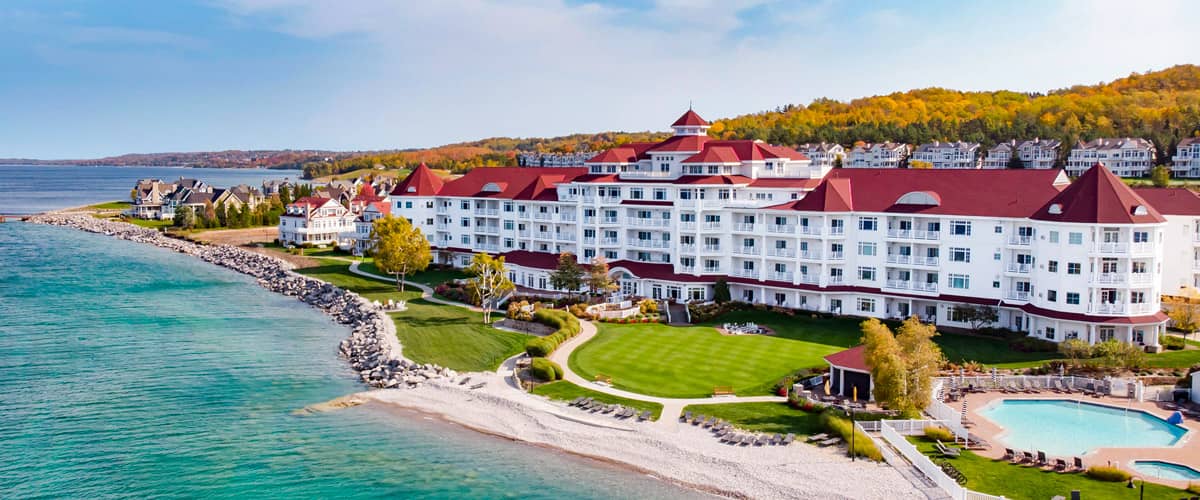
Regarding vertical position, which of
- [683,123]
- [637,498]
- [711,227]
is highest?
[683,123]

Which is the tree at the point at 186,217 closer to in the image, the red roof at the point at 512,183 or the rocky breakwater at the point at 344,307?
the rocky breakwater at the point at 344,307

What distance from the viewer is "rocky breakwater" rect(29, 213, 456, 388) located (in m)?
46.0

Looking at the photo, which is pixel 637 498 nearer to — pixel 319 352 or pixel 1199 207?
pixel 319 352

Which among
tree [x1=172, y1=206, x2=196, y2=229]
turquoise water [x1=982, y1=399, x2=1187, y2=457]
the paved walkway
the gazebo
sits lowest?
turquoise water [x1=982, y1=399, x2=1187, y2=457]

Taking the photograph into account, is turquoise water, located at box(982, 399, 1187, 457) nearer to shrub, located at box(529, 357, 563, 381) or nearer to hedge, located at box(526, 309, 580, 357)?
shrub, located at box(529, 357, 563, 381)

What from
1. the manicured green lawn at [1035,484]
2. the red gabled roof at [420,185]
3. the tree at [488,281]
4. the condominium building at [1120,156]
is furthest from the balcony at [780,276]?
the condominium building at [1120,156]

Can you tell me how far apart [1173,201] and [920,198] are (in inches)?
640

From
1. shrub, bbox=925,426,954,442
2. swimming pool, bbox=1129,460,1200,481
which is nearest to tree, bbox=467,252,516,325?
shrub, bbox=925,426,954,442

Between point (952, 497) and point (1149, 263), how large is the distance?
26306 millimetres

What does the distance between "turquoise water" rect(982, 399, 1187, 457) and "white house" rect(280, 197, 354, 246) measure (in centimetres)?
7908

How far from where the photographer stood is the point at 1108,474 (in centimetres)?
2881

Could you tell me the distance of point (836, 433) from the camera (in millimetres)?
34469

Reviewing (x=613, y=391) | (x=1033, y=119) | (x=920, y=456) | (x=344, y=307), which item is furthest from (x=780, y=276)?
(x=1033, y=119)

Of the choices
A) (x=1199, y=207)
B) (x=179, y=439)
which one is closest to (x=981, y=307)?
(x=1199, y=207)
